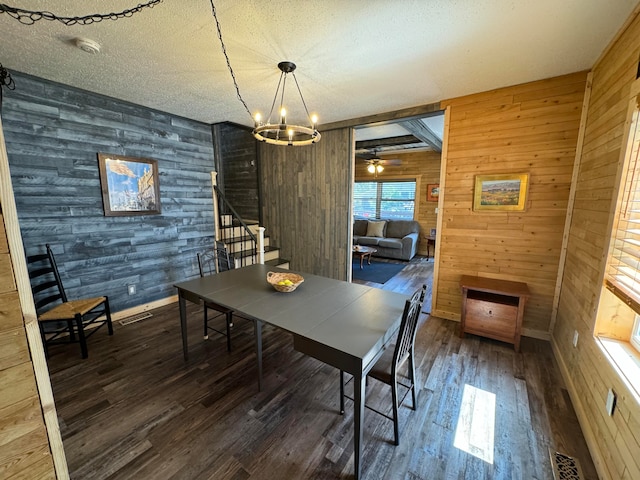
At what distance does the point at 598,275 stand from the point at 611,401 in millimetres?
815

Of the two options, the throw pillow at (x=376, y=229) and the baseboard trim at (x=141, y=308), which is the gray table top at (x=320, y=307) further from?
the throw pillow at (x=376, y=229)

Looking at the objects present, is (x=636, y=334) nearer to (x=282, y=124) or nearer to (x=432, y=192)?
(x=282, y=124)

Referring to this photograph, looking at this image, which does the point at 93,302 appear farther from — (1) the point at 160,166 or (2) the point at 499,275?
(2) the point at 499,275

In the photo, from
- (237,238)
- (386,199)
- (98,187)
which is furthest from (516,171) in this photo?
(386,199)

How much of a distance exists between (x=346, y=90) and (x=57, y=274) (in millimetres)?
3568

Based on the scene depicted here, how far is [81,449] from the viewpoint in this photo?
5.37 feet

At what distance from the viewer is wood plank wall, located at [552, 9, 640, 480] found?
4.49 feet

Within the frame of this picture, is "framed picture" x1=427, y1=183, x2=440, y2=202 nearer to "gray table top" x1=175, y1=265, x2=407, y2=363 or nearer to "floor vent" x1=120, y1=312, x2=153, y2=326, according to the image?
"gray table top" x1=175, y1=265, x2=407, y2=363

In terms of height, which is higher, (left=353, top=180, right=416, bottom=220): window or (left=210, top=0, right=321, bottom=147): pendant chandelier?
(left=210, top=0, right=321, bottom=147): pendant chandelier

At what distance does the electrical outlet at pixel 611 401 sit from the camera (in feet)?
4.72

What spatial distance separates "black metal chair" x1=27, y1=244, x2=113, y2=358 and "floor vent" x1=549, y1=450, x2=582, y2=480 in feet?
12.2

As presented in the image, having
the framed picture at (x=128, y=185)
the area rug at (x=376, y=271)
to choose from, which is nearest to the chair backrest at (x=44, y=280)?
the framed picture at (x=128, y=185)

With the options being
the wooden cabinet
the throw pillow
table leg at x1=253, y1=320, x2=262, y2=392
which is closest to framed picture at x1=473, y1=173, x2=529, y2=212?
the wooden cabinet

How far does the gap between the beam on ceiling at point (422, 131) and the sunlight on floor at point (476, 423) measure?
11.3 ft
